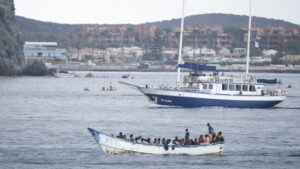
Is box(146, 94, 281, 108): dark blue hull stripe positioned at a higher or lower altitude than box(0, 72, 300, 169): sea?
higher

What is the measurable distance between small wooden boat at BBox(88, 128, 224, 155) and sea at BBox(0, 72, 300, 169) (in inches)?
21.0

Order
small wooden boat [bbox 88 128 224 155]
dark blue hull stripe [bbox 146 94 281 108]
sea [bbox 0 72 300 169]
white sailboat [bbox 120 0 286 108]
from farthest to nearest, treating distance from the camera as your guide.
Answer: dark blue hull stripe [bbox 146 94 281 108] → white sailboat [bbox 120 0 286 108] → sea [bbox 0 72 300 169] → small wooden boat [bbox 88 128 224 155]

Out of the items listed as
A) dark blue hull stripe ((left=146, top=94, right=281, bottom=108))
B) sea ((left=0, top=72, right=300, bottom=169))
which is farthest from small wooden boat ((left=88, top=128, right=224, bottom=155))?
dark blue hull stripe ((left=146, top=94, right=281, bottom=108))

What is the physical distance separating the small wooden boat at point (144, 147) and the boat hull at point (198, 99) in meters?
40.7

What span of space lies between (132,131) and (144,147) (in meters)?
21.8

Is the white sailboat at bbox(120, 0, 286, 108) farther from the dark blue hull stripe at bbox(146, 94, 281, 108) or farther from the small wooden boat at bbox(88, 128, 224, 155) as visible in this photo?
the small wooden boat at bbox(88, 128, 224, 155)

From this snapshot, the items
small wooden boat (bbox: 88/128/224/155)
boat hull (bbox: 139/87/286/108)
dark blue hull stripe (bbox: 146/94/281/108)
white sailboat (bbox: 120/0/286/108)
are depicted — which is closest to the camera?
small wooden boat (bbox: 88/128/224/155)

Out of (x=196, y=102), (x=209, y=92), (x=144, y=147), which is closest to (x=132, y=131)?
(x=144, y=147)

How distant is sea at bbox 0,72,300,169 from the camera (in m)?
70.6

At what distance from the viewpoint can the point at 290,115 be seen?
11600 cm

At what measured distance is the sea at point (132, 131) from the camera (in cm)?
7056

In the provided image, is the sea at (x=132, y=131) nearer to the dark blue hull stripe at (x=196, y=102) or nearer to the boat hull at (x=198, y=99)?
the dark blue hull stripe at (x=196, y=102)

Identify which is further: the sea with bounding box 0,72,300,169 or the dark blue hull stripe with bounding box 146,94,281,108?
the dark blue hull stripe with bounding box 146,94,281,108

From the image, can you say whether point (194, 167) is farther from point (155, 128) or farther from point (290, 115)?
point (290, 115)
